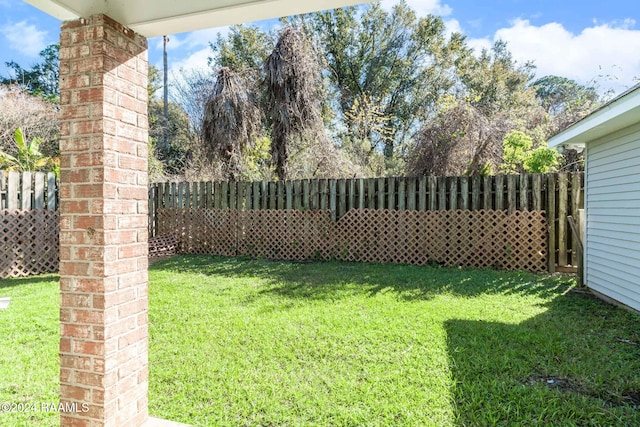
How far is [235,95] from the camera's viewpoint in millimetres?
10016

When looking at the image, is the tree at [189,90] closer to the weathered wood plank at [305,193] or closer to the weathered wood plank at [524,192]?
the weathered wood plank at [305,193]

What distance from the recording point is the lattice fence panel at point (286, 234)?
845 cm

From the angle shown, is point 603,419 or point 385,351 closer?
point 603,419

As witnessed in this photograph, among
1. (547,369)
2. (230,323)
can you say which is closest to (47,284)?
(230,323)

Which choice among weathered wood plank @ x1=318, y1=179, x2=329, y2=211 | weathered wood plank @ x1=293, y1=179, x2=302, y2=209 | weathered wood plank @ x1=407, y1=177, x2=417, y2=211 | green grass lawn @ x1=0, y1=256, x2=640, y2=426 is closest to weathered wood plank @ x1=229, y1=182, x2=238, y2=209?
weathered wood plank @ x1=293, y1=179, x2=302, y2=209

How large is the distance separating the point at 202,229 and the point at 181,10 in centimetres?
809

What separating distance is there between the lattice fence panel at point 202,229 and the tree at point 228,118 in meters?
1.90

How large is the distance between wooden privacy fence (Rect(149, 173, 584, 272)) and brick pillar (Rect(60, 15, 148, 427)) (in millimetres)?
6642

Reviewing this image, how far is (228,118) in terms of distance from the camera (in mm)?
9984

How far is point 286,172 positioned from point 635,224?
26.4 feet

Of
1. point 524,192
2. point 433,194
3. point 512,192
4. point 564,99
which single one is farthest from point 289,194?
point 564,99

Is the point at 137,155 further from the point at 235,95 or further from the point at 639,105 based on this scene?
the point at 235,95

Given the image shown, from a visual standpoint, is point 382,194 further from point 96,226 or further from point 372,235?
point 96,226

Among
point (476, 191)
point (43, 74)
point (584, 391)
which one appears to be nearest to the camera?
point (584, 391)
